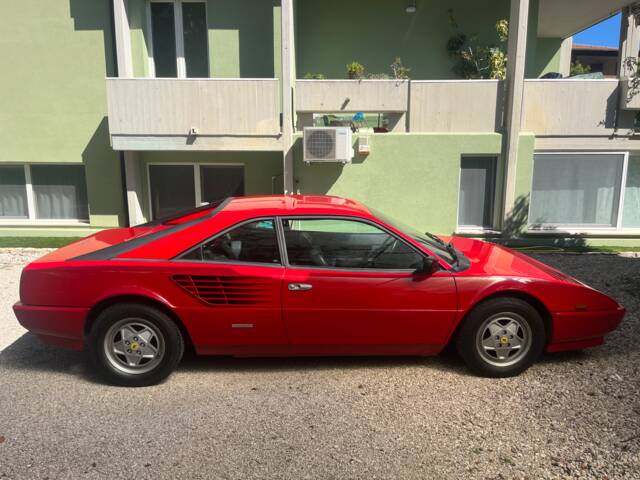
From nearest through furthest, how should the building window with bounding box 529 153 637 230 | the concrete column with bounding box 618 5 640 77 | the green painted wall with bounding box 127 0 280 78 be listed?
1. the concrete column with bounding box 618 5 640 77
2. the building window with bounding box 529 153 637 230
3. the green painted wall with bounding box 127 0 280 78

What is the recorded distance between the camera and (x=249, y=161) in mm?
10445

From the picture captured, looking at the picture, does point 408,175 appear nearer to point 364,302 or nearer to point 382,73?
point 382,73

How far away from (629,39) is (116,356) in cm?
1103

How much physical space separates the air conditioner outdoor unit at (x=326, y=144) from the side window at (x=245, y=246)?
4.97 m

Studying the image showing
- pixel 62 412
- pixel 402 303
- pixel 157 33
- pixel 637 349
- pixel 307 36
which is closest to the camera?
pixel 62 412

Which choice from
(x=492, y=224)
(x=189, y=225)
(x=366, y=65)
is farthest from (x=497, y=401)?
(x=366, y=65)

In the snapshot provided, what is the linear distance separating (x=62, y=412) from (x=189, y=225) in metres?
1.71

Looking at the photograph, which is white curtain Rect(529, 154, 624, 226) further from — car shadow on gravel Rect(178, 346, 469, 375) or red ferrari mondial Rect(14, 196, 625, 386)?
car shadow on gravel Rect(178, 346, 469, 375)

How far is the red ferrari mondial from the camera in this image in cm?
396

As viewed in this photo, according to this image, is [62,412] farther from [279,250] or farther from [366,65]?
[366,65]

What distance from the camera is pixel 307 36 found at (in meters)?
11.2

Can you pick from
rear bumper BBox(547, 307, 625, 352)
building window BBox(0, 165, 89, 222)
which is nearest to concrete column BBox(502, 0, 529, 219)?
rear bumper BBox(547, 307, 625, 352)

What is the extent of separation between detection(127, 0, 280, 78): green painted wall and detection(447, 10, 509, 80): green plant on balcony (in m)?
4.14

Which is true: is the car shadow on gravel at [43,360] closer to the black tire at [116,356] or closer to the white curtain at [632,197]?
the black tire at [116,356]
